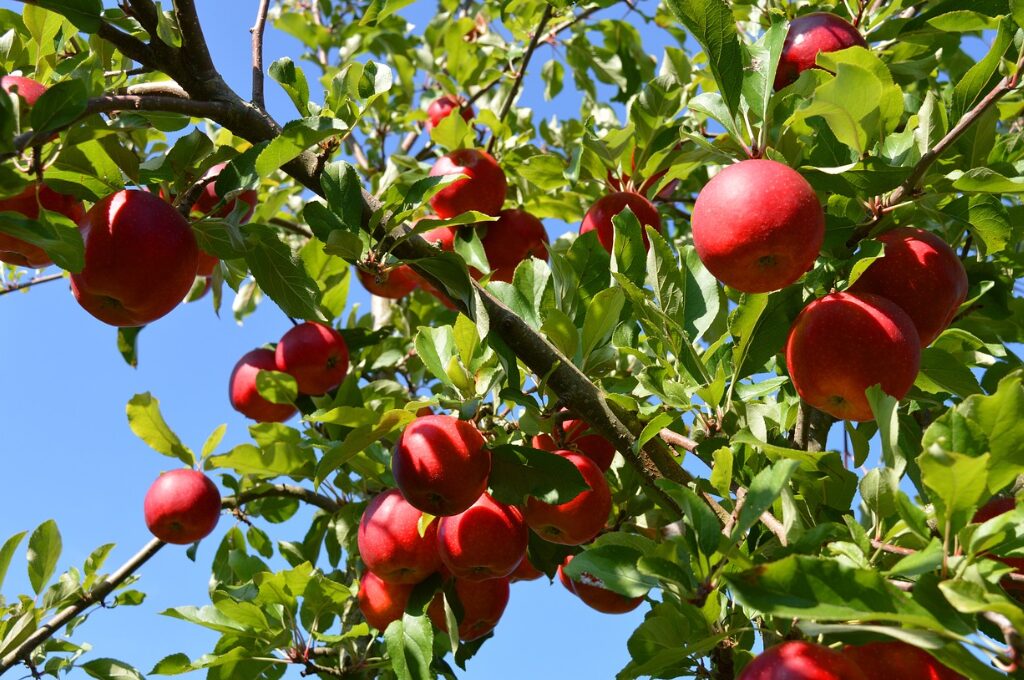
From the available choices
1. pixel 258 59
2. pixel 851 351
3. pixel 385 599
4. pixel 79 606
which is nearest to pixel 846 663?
pixel 851 351

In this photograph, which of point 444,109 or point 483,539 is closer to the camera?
point 483,539

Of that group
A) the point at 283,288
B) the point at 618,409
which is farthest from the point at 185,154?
the point at 618,409

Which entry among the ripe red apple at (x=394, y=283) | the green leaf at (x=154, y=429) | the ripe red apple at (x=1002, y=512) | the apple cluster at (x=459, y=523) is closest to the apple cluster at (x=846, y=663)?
the ripe red apple at (x=1002, y=512)

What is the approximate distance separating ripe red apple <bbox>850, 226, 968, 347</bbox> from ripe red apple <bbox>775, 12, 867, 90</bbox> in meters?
0.55

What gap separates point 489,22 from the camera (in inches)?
164

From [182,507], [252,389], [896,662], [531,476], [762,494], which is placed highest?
[252,389]

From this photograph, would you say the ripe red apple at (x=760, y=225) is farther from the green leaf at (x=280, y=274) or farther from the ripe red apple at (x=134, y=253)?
the ripe red apple at (x=134, y=253)

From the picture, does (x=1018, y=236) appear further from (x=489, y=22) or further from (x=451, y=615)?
(x=489, y=22)

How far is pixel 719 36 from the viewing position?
152 cm

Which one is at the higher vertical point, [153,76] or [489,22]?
[489,22]

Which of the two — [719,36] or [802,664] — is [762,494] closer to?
[802,664]

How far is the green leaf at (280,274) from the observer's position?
1775 millimetres

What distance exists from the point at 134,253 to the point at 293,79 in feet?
1.73

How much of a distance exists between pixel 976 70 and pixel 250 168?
1.33 meters
